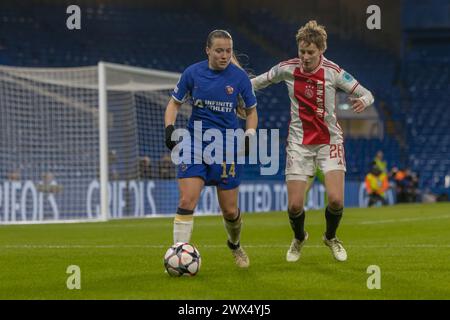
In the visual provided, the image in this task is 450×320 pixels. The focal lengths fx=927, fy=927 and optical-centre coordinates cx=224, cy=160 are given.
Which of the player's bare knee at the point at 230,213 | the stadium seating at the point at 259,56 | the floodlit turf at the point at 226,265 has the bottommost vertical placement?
the floodlit turf at the point at 226,265

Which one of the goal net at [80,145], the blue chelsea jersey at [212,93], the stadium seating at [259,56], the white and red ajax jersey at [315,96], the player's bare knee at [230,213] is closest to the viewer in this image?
the blue chelsea jersey at [212,93]

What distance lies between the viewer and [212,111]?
7.40 metres

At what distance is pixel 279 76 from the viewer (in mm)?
8258

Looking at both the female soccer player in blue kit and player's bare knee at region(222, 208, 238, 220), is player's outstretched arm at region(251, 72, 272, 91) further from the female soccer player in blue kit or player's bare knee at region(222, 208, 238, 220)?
player's bare knee at region(222, 208, 238, 220)

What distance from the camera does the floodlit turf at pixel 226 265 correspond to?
613 cm

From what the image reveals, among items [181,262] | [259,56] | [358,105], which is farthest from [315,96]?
[259,56]

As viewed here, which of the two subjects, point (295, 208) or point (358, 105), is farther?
point (295, 208)

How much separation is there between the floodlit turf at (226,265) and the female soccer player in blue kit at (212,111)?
0.57 meters

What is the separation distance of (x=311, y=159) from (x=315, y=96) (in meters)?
0.57

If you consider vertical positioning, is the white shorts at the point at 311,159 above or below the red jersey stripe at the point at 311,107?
below

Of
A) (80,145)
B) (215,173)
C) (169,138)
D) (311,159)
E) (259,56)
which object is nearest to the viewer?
(169,138)

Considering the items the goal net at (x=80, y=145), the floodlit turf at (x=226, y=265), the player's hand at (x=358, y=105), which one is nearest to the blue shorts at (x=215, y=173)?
the floodlit turf at (x=226, y=265)

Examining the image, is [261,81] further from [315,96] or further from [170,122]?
[170,122]

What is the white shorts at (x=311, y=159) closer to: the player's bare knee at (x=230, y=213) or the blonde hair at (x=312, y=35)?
the player's bare knee at (x=230, y=213)
